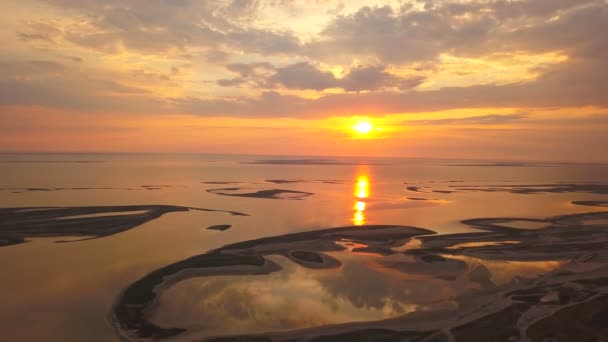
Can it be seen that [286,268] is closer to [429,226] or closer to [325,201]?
[429,226]

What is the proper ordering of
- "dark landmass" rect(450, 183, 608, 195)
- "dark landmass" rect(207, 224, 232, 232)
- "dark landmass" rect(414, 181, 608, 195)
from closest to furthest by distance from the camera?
"dark landmass" rect(207, 224, 232, 232), "dark landmass" rect(414, 181, 608, 195), "dark landmass" rect(450, 183, 608, 195)

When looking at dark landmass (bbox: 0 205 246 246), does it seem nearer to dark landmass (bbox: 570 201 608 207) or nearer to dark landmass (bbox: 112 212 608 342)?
dark landmass (bbox: 112 212 608 342)

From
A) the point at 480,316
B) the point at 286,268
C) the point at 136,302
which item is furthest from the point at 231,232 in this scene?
the point at 480,316

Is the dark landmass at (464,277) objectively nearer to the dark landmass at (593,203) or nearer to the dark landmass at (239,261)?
the dark landmass at (239,261)

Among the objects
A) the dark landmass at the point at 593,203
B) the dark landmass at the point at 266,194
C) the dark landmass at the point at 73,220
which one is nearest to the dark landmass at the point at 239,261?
the dark landmass at the point at 73,220

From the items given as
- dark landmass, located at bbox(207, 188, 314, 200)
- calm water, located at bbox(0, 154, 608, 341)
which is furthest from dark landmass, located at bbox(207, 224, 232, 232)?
dark landmass, located at bbox(207, 188, 314, 200)

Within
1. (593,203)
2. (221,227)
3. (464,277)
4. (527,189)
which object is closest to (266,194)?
(221,227)

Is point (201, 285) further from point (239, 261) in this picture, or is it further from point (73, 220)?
point (73, 220)
